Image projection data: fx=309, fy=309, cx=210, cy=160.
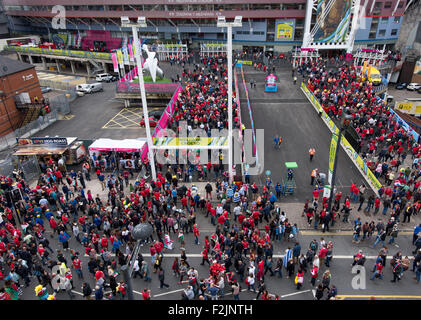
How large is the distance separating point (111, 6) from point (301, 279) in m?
61.7

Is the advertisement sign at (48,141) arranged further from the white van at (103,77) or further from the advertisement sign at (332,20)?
the advertisement sign at (332,20)

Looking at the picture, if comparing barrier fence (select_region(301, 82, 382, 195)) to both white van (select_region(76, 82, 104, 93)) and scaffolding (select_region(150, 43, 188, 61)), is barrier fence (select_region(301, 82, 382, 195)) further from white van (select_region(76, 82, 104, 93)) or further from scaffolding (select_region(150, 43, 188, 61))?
white van (select_region(76, 82, 104, 93))

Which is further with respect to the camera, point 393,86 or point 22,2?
point 22,2

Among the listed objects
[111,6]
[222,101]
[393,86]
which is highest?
[111,6]

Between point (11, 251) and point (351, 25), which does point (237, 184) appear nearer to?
point (11, 251)

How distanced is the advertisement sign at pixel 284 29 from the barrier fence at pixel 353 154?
2603 centimetres

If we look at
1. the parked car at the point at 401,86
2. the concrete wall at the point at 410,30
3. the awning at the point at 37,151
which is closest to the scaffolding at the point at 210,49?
the parked car at the point at 401,86

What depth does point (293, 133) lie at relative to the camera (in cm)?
2727

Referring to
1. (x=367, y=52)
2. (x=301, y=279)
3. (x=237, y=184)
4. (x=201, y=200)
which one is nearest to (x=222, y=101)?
(x=237, y=184)

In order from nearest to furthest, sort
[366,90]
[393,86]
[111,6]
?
[366,90] < [393,86] < [111,6]

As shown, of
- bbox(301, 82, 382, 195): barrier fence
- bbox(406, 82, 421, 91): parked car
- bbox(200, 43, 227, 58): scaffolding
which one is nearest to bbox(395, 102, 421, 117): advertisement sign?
bbox(406, 82, 421, 91): parked car

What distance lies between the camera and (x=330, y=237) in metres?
16.0

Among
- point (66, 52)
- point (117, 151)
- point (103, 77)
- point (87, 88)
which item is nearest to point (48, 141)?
point (117, 151)

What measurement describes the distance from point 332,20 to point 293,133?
28425 millimetres
